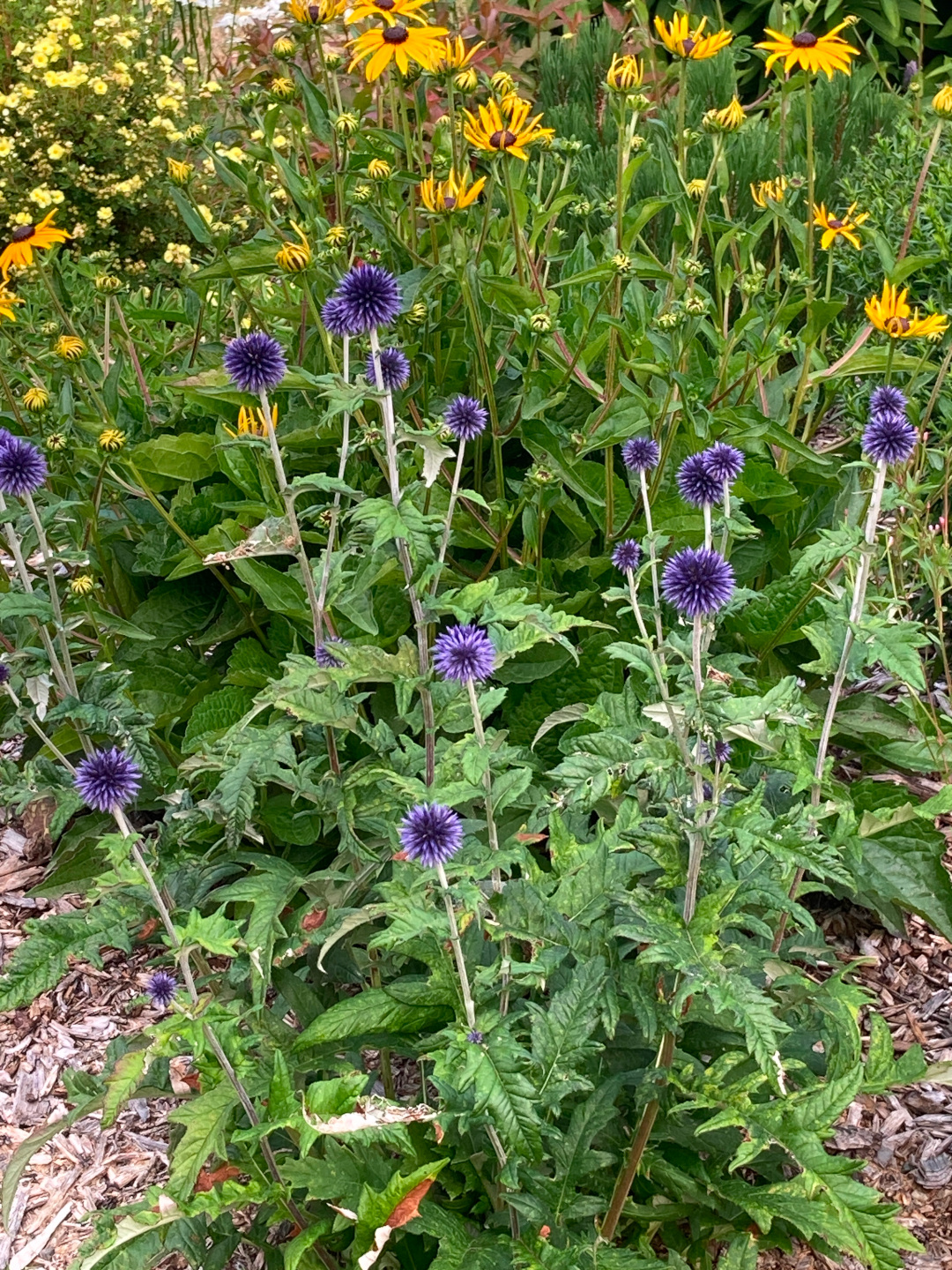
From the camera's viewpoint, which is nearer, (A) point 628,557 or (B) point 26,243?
(A) point 628,557

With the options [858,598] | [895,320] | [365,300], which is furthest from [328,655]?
[895,320]

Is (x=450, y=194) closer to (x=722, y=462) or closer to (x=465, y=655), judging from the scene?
(x=722, y=462)

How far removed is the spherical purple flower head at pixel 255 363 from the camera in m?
1.54

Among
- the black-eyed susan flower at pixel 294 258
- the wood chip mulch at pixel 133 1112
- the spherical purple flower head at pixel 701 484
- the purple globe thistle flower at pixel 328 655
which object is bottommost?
the wood chip mulch at pixel 133 1112

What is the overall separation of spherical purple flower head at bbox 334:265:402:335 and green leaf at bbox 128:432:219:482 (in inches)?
40.7

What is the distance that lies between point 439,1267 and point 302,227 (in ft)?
6.34

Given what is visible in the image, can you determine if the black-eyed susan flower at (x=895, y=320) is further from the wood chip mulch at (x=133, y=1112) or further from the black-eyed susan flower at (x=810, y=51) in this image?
the wood chip mulch at (x=133, y=1112)

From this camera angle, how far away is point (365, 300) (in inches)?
59.6

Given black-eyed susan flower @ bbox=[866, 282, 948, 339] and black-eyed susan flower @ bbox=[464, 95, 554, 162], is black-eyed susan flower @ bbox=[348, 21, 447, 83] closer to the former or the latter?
black-eyed susan flower @ bbox=[464, 95, 554, 162]

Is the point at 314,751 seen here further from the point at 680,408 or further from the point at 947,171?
the point at 947,171

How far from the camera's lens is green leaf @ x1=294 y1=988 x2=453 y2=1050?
5.14 ft

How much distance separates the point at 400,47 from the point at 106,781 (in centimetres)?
147

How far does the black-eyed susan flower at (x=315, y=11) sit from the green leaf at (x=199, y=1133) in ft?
5.76

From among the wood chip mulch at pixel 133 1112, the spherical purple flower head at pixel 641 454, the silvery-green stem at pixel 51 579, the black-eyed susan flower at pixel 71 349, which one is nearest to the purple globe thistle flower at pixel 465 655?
the spherical purple flower head at pixel 641 454
